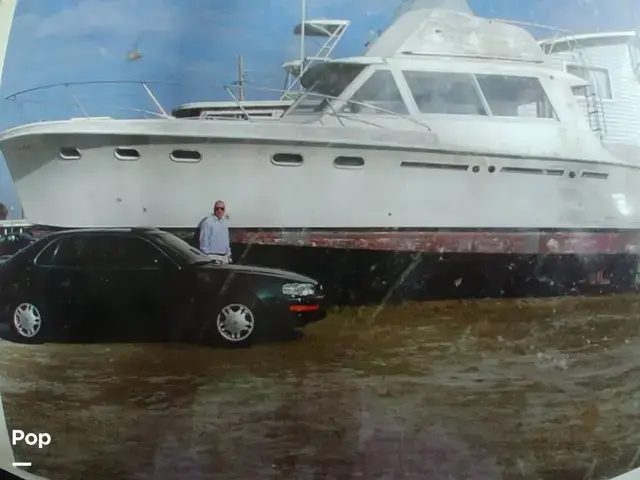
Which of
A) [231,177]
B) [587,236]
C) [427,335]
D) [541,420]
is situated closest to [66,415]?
[231,177]

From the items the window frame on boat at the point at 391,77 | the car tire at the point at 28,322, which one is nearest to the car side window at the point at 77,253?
the car tire at the point at 28,322

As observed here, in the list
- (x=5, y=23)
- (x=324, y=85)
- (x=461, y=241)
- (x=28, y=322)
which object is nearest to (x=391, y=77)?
(x=324, y=85)

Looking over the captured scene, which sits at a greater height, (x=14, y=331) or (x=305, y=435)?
(x=14, y=331)

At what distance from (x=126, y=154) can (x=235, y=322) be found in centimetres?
57

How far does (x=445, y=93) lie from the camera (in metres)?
2.16

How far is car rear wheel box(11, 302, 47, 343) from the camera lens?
89.4 inches

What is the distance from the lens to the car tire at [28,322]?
227 centimetres

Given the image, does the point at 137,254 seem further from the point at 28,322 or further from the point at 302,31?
the point at 302,31

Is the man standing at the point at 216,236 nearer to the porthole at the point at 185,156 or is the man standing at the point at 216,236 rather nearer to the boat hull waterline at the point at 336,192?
the boat hull waterline at the point at 336,192

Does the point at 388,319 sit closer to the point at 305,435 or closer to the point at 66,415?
the point at 305,435

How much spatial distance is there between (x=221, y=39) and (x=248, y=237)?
56 cm

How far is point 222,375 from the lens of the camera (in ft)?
7.10

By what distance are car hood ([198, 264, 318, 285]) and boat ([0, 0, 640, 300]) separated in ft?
0.17

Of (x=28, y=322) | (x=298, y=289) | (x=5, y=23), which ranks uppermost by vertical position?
(x=5, y=23)
